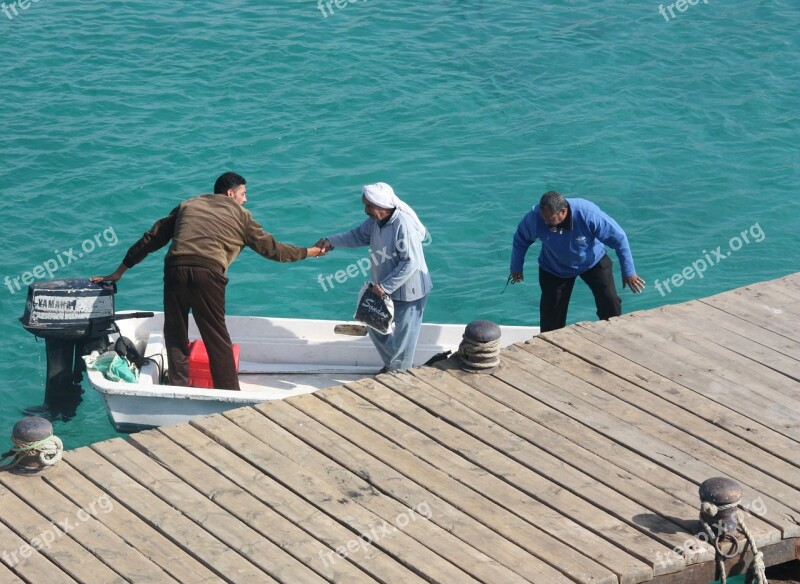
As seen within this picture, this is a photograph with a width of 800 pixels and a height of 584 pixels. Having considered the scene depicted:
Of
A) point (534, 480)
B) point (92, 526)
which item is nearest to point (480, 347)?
point (534, 480)

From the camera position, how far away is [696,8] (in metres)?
18.9

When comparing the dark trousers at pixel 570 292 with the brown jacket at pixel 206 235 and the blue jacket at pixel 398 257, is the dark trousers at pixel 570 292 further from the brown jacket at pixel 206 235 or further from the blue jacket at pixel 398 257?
the brown jacket at pixel 206 235

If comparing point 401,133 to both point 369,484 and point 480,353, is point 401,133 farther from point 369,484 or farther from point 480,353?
point 369,484

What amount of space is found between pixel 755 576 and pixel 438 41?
39.7ft

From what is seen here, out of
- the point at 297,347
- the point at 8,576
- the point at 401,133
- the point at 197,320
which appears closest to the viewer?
the point at 8,576

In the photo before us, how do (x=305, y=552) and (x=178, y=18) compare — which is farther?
(x=178, y=18)

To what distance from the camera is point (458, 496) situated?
657 centimetres

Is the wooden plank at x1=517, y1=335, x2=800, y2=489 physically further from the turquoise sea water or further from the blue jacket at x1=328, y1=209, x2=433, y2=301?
the turquoise sea water

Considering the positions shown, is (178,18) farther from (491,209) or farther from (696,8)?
(696,8)

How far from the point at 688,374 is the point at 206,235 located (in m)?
3.54

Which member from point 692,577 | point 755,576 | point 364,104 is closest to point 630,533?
point 692,577

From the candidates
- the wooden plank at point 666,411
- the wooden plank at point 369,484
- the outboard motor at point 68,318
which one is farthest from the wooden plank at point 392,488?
the outboard motor at point 68,318

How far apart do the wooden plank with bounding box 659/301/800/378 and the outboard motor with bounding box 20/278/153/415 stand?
4349 millimetres

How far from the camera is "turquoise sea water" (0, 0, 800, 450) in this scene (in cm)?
1266
